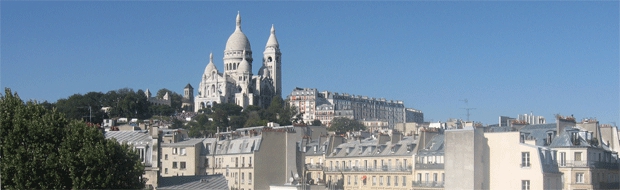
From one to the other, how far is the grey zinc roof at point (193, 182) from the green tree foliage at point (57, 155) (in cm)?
520

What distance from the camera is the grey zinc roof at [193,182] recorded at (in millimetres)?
46281

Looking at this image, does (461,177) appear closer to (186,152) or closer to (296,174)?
(296,174)

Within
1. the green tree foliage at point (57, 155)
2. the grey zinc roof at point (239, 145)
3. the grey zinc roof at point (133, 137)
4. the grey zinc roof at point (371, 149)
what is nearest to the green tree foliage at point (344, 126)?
the grey zinc roof at point (239, 145)

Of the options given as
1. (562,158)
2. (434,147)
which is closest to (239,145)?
(434,147)

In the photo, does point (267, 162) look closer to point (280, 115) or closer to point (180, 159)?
point (180, 159)

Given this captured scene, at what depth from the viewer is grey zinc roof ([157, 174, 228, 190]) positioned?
4628 centimetres

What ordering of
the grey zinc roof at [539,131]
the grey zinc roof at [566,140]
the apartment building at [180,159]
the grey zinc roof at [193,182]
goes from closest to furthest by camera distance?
the grey zinc roof at [193,182] → the grey zinc roof at [566,140] → the grey zinc roof at [539,131] → the apartment building at [180,159]

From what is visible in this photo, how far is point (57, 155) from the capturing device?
39.1 meters

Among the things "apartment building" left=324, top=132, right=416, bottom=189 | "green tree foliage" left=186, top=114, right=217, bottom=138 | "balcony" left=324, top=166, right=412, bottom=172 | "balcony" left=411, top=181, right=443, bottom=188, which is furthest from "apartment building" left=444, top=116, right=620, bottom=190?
"green tree foliage" left=186, top=114, right=217, bottom=138

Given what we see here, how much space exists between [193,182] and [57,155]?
10101 mm

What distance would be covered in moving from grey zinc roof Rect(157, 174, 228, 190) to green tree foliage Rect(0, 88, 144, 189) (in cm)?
520

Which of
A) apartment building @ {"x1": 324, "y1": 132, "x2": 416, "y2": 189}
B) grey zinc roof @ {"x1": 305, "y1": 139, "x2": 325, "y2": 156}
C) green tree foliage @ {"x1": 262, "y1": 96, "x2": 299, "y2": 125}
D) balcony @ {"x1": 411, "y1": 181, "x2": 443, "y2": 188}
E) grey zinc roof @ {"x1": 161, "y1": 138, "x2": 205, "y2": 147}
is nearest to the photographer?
balcony @ {"x1": 411, "y1": 181, "x2": 443, "y2": 188}

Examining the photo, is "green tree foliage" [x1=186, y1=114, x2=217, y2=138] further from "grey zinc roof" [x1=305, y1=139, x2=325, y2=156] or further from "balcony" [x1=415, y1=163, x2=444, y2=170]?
"balcony" [x1=415, y1=163, x2=444, y2=170]

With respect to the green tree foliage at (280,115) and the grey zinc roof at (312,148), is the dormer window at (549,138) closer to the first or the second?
the grey zinc roof at (312,148)
